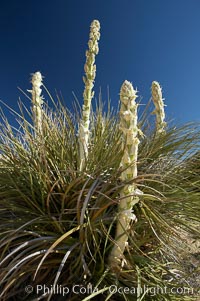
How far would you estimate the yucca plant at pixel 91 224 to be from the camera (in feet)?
5.83

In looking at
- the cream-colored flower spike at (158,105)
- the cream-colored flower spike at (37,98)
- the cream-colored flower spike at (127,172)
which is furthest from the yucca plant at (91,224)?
the cream-colored flower spike at (158,105)

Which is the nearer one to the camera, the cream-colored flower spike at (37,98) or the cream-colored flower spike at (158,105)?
the cream-colored flower spike at (37,98)

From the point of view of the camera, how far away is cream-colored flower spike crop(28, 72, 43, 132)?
3012 millimetres

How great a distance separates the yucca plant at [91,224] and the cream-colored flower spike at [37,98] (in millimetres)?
328

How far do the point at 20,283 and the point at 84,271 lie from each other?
1.42 feet

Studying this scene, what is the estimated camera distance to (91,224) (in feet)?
6.05

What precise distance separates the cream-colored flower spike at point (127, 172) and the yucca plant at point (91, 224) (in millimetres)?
14

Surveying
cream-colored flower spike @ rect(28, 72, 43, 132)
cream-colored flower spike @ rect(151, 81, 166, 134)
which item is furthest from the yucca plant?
cream-colored flower spike @ rect(151, 81, 166, 134)

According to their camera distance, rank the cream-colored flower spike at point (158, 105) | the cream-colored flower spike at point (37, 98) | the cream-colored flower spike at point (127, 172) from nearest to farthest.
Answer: the cream-colored flower spike at point (127, 172) < the cream-colored flower spike at point (37, 98) < the cream-colored flower spike at point (158, 105)

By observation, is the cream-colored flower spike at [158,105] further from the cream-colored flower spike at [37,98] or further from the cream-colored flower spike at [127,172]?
the cream-colored flower spike at [127,172]

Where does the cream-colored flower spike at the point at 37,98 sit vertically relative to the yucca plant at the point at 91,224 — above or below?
above

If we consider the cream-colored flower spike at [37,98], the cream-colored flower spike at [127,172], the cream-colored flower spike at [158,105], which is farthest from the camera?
the cream-colored flower spike at [158,105]

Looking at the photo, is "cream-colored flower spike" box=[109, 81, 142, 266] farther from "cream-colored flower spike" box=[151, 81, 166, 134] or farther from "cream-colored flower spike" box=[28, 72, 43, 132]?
"cream-colored flower spike" box=[151, 81, 166, 134]

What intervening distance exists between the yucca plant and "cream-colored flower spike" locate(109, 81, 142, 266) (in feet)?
0.05
